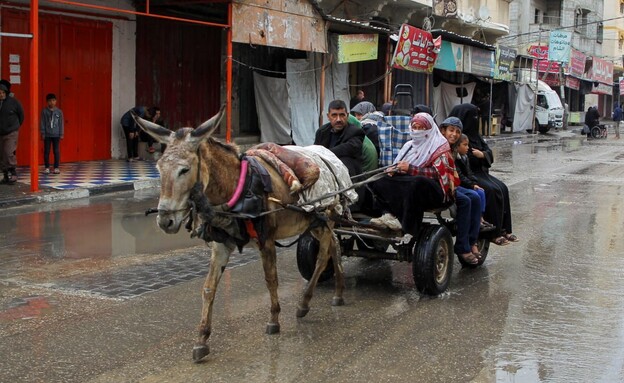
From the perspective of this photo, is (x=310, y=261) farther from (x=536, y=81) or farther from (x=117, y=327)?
(x=536, y=81)

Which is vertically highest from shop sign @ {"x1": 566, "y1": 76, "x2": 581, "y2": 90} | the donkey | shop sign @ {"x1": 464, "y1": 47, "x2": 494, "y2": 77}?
shop sign @ {"x1": 566, "y1": 76, "x2": 581, "y2": 90}

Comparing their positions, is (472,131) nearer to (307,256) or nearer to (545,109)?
(307,256)

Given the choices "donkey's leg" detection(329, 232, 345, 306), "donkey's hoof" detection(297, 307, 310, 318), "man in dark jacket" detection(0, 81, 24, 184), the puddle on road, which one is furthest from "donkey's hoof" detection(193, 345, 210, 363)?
"man in dark jacket" detection(0, 81, 24, 184)

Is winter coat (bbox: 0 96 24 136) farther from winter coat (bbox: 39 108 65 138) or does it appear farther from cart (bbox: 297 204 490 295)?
cart (bbox: 297 204 490 295)

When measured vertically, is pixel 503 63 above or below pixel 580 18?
below

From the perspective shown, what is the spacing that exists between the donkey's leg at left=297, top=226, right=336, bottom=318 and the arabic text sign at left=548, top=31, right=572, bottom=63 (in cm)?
3973

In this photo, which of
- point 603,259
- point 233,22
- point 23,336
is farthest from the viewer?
point 233,22

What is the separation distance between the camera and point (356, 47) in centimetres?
2172

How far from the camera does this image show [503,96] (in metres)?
39.2

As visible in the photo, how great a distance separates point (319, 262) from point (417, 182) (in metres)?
→ 1.22

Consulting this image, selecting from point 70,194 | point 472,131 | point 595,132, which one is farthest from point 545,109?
point 472,131

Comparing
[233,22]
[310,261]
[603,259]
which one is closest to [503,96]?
[233,22]

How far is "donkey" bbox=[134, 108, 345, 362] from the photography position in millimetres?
4750

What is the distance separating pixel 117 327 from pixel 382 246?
3066mm
